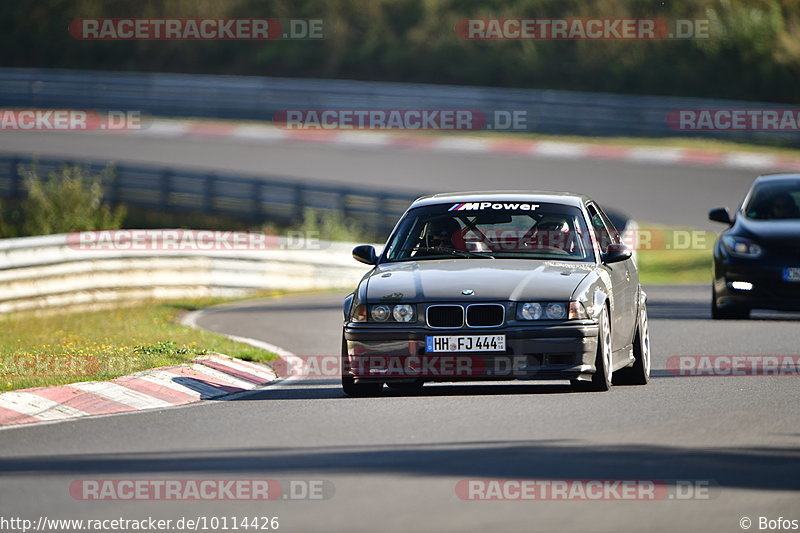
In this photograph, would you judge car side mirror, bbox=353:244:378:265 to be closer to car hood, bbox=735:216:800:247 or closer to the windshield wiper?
the windshield wiper

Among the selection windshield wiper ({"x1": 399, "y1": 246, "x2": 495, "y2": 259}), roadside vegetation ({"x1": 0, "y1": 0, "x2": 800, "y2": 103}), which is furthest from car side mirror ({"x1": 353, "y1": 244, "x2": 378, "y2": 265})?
roadside vegetation ({"x1": 0, "y1": 0, "x2": 800, "y2": 103})

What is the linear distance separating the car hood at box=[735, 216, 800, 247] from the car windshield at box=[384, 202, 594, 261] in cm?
585

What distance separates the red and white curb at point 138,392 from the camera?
1117 centimetres

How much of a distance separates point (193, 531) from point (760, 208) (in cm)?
1258

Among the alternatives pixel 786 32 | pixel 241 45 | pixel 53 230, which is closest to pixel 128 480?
pixel 53 230

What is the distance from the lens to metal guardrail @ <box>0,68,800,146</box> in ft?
140

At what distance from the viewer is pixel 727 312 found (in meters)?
18.6

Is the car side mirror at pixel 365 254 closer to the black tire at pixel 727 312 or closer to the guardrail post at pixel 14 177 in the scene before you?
the black tire at pixel 727 312

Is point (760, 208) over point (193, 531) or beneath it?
over

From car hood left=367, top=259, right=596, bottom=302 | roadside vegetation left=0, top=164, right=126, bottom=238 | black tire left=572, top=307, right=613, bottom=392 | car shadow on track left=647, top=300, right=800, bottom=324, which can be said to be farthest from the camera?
roadside vegetation left=0, top=164, right=126, bottom=238

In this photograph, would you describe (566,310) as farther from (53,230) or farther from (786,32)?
(786,32)

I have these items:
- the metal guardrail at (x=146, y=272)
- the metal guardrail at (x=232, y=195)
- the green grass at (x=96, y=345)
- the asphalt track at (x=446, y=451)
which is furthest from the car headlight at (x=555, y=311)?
the metal guardrail at (x=232, y=195)

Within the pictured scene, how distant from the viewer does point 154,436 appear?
984cm

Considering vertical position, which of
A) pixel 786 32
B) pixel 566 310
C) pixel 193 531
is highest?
pixel 786 32
